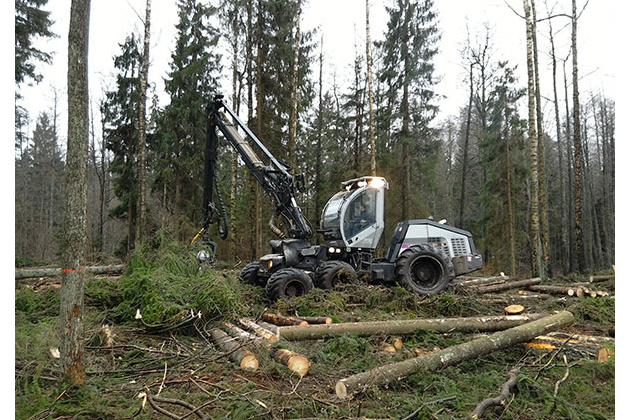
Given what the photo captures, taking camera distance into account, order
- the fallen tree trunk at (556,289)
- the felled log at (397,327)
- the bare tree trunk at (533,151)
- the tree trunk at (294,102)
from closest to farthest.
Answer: the felled log at (397,327) → the fallen tree trunk at (556,289) → the bare tree trunk at (533,151) → the tree trunk at (294,102)

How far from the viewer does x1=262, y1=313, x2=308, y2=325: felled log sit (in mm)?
6020

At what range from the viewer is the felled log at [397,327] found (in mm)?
5336

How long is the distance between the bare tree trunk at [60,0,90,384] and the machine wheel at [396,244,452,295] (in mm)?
6431

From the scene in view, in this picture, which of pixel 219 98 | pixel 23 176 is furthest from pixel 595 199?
pixel 23 176

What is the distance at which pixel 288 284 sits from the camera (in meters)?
7.84

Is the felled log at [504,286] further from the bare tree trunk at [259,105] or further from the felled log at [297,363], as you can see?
the bare tree trunk at [259,105]

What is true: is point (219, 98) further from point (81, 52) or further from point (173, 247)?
point (81, 52)

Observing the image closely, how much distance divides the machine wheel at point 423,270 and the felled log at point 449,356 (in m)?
2.98

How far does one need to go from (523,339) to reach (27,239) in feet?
76.1

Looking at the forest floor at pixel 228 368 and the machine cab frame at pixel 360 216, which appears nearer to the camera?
the forest floor at pixel 228 368

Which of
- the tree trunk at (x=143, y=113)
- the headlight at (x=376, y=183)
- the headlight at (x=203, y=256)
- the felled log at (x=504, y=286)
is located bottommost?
the felled log at (x=504, y=286)

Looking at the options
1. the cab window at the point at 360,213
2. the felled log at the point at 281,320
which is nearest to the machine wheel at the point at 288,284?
the felled log at the point at 281,320

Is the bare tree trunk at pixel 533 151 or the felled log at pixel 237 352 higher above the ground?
the bare tree trunk at pixel 533 151

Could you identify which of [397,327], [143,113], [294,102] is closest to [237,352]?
[397,327]
